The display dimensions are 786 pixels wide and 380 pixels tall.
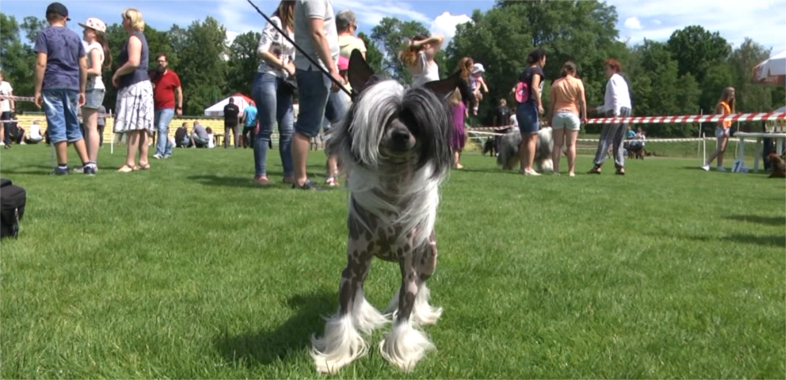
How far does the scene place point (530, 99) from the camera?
11.7m

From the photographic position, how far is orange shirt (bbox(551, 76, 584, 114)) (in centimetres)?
1180

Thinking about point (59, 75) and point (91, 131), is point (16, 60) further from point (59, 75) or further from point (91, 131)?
point (59, 75)

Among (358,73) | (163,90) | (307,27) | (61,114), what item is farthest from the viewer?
(163,90)

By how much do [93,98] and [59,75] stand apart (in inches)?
40.8

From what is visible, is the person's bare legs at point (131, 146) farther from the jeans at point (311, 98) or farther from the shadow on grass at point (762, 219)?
the shadow on grass at point (762, 219)

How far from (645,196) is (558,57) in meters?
67.2

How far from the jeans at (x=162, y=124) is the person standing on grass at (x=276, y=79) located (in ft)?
17.8

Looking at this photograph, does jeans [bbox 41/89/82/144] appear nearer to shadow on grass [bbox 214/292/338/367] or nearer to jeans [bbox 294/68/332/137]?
jeans [bbox 294/68/332/137]

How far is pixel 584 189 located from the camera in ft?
30.3

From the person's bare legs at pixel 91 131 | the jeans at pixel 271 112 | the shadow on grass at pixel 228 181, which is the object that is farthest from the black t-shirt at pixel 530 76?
the person's bare legs at pixel 91 131

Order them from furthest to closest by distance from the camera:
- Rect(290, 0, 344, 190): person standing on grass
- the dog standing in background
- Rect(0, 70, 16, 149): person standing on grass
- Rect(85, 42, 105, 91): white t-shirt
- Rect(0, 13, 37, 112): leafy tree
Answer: Rect(0, 13, 37, 112): leafy tree
Rect(0, 70, 16, 149): person standing on grass
the dog standing in background
Rect(85, 42, 105, 91): white t-shirt
Rect(290, 0, 344, 190): person standing on grass

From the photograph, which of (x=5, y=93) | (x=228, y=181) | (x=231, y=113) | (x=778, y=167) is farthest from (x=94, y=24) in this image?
A: (x=231, y=113)

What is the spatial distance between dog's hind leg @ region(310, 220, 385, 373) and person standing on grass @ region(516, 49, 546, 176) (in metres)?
9.51

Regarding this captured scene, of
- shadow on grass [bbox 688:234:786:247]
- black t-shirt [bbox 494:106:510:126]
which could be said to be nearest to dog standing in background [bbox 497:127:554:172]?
shadow on grass [bbox 688:234:786:247]
